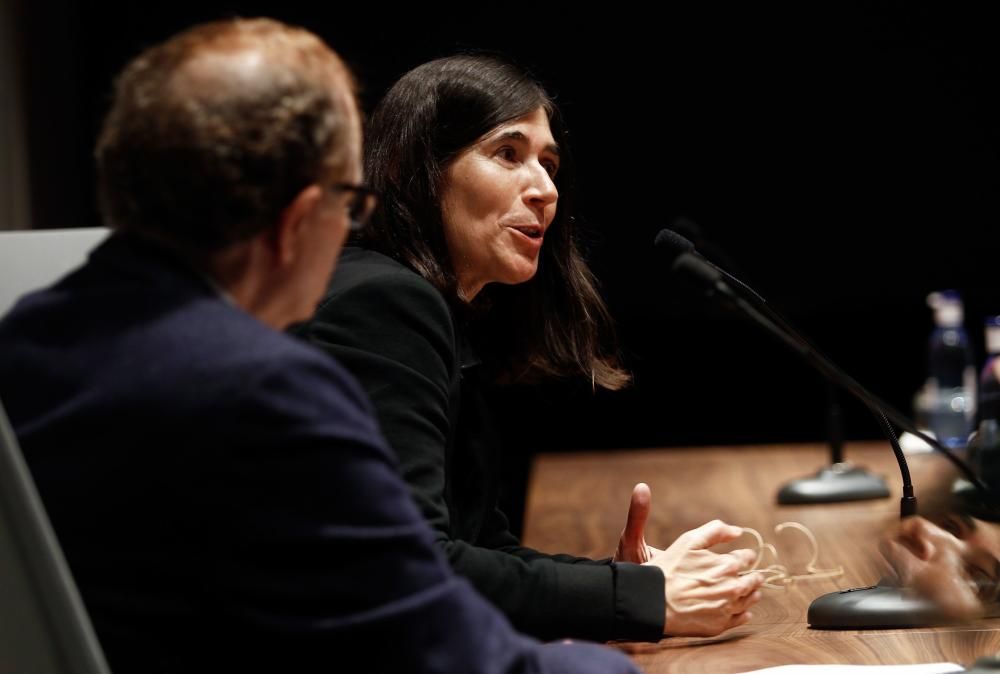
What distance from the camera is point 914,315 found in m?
4.46

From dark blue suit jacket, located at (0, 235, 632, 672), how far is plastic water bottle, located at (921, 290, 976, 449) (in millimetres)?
2540

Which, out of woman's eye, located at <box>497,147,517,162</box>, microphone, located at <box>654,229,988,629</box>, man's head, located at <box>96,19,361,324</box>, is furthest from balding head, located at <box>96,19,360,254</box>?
woman's eye, located at <box>497,147,517,162</box>

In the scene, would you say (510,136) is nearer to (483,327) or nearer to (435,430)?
(483,327)

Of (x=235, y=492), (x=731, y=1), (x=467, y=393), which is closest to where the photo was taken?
(x=235, y=492)

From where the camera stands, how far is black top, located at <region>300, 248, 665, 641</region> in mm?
1327

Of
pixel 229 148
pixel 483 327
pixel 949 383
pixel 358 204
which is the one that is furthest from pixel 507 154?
pixel 949 383

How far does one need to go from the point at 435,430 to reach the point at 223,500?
57 centimetres

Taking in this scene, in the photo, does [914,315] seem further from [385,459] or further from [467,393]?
[385,459]

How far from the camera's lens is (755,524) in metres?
2.22

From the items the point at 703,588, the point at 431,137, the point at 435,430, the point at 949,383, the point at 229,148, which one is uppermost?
the point at 229,148

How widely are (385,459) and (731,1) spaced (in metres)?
3.82

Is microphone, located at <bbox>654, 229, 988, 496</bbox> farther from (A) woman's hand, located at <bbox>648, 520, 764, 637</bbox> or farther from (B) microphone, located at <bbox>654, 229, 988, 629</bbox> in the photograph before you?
(A) woman's hand, located at <bbox>648, 520, 764, 637</bbox>

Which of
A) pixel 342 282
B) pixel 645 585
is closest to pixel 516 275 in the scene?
pixel 342 282

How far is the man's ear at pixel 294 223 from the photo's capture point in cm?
92
